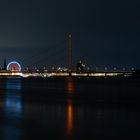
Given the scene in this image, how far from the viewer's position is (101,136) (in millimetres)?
19531

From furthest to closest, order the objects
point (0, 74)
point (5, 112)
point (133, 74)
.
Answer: point (133, 74) → point (0, 74) → point (5, 112)

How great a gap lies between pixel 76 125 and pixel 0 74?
14560 centimetres

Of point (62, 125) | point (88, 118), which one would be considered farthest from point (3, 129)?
point (88, 118)

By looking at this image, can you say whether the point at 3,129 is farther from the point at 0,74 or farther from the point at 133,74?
the point at 133,74

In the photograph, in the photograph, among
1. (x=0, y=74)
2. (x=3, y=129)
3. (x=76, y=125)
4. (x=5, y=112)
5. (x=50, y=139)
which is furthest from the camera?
(x=0, y=74)

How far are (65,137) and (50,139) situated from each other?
81 centimetres

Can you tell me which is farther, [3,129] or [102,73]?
[102,73]

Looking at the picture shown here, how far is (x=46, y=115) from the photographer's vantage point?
26609 mm

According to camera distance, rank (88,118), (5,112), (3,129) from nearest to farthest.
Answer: (3,129) < (88,118) < (5,112)

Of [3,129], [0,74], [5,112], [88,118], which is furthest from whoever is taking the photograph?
[0,74]

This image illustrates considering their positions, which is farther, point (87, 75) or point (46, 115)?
point (87, 75)

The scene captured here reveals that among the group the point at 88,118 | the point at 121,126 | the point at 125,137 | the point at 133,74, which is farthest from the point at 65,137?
the point at 133,74

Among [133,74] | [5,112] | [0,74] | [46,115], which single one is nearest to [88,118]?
[46,115]

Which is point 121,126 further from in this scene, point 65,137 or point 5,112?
point 5,112
